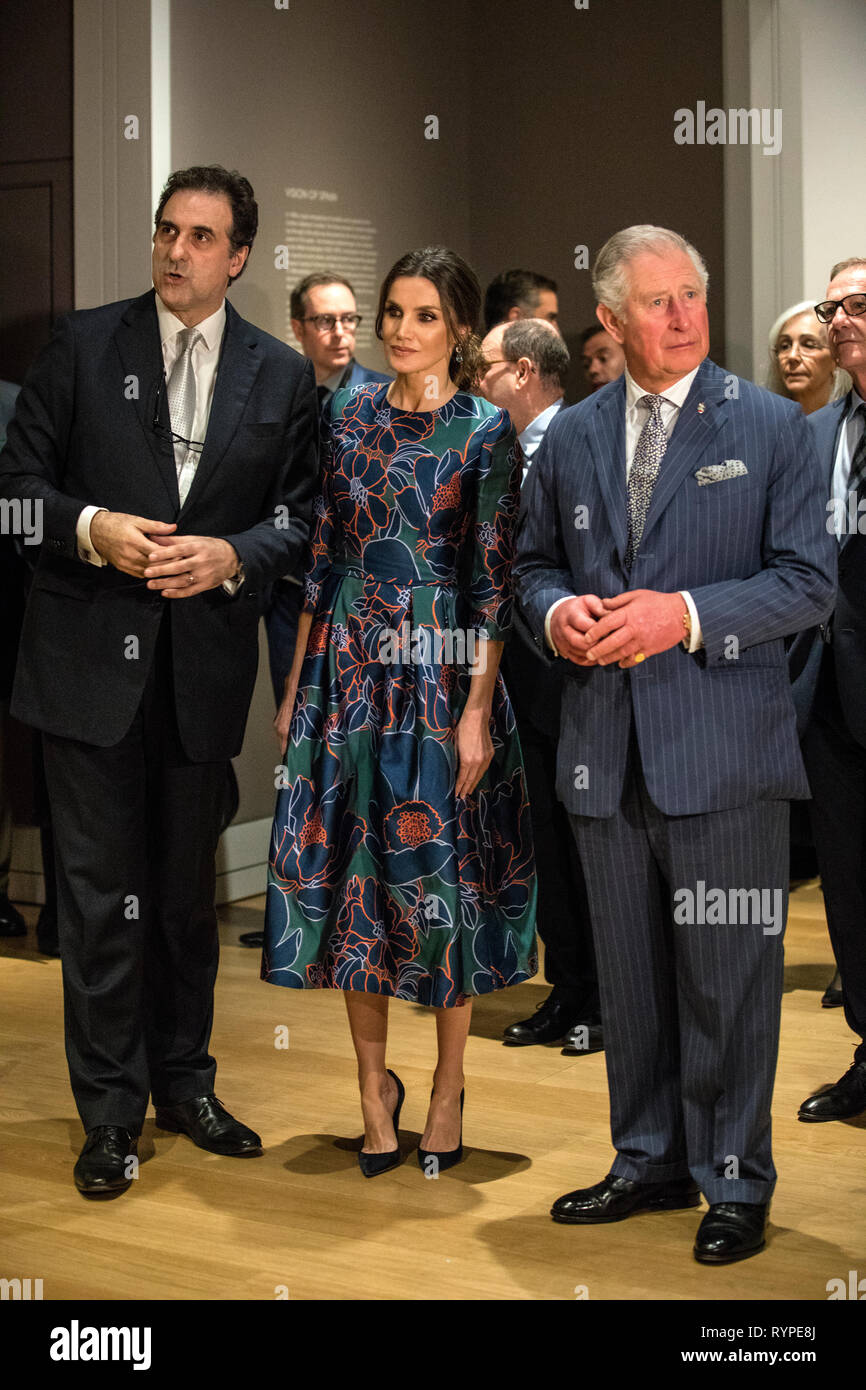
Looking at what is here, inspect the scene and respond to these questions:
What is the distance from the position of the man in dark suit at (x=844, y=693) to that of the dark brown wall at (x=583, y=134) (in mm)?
2762

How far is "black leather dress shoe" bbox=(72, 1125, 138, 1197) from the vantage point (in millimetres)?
2949

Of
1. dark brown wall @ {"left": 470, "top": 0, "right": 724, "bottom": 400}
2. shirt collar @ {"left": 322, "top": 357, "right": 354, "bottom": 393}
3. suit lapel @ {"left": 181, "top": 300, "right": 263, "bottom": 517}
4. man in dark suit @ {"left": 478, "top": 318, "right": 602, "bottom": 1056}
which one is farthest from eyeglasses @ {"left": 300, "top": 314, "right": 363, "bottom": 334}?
suit lapel @ {"left": 181, "top": 300, "right": 263, "bottom": 517}

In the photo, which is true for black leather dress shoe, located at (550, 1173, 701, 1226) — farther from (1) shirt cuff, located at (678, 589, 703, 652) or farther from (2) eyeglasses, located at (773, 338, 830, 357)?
(2) eyeglasses, located at (773, 338, 830, 357)

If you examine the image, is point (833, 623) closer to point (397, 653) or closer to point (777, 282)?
point (397, 653)

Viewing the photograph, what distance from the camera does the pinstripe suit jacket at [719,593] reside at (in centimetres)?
255

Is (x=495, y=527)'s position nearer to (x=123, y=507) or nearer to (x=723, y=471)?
(x=723, y=471)

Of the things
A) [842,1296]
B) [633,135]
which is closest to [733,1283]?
[842,1296]

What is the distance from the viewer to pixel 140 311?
307 centimetres

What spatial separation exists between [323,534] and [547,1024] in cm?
153

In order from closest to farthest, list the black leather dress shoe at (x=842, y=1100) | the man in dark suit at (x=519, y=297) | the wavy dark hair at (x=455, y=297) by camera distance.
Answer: the wavy dark hair at (x=455, y=297)
the black leather dress shoe at (x=842, y=1100)
the man in dark suit at (x=519, y=297)

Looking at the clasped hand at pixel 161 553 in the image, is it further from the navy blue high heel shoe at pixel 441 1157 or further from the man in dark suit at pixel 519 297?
the man in dark suit at pixel 519 297

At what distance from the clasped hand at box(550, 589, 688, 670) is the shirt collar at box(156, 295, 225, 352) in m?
0.98

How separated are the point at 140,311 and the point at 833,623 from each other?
1.55 meters

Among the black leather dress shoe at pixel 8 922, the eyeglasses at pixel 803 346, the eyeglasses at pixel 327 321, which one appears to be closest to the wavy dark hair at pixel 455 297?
the eyeglasses at pixel 803 346
